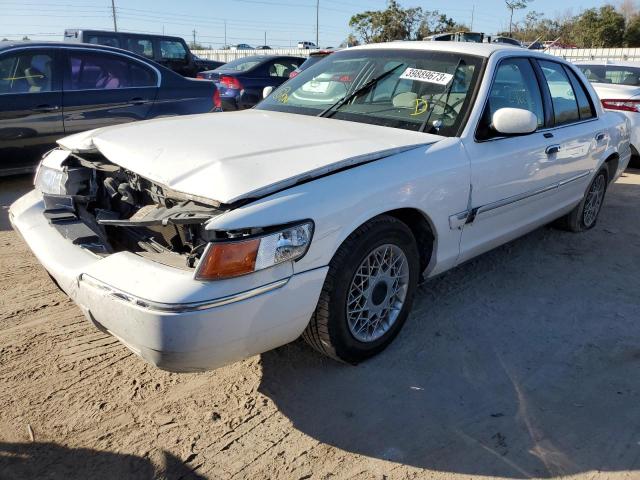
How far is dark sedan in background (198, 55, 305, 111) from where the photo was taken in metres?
11.4

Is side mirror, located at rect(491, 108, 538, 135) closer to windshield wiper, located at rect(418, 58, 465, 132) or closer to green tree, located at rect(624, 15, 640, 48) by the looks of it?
windshield wiper, located at rect(418, 58, 465, 132)

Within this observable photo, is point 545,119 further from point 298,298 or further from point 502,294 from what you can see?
point 298,298

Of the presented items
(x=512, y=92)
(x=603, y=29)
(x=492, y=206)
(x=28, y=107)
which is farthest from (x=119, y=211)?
(x=603, y=29)

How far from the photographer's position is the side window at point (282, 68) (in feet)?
40.4

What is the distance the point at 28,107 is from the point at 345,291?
482 cm

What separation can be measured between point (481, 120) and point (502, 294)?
48.3 inches

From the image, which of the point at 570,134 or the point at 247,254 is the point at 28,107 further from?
the point at 570,134

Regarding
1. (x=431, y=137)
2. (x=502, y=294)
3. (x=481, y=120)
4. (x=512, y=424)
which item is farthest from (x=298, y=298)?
(x=502, y=294)

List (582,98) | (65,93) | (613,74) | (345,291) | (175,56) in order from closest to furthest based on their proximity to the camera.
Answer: (345,291), (582,98), (65,93), (613,74), (175,56)

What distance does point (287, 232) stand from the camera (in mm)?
2311

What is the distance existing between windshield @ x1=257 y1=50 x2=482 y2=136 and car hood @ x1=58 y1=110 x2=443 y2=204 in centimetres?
17

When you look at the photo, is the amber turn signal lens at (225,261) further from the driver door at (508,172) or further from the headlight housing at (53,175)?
the driver door at (508,172)

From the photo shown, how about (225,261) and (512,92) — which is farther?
(512,92)

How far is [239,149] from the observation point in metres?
2.73
